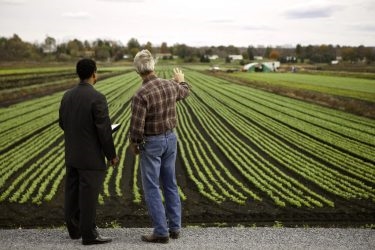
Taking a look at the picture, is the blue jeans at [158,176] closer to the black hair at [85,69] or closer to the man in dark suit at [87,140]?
the man in dark suit at [87,140]

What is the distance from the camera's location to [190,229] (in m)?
5.53

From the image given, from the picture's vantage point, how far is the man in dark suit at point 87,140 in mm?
4871

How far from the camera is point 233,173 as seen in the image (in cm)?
1218

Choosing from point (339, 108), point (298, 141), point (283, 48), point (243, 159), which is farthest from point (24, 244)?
point (283, 48)

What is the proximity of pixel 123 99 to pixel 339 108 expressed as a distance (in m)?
14.6

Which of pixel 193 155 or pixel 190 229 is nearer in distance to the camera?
pixel 190 229

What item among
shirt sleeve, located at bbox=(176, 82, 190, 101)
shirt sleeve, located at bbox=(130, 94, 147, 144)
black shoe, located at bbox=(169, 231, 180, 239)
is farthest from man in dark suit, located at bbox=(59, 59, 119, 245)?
shirt sleeve, located at bbox=(176, 82, 190, 101)

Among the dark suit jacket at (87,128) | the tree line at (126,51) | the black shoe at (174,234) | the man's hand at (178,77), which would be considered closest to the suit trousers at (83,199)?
the dark suit jacket at (87,128)

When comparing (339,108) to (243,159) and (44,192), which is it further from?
(44,192)

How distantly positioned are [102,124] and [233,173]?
7.73 meters

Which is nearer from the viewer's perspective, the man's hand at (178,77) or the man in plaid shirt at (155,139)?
the man in plaid shirt at (155,139)

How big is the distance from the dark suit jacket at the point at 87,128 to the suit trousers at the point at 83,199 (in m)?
0.11

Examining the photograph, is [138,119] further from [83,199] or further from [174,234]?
[174,234]

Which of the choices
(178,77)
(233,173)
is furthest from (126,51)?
(178,77)
